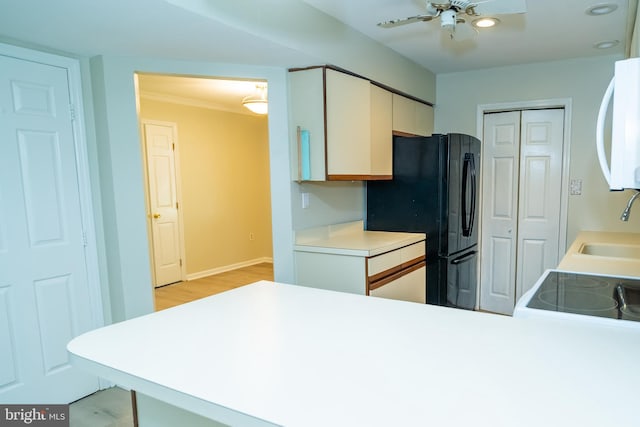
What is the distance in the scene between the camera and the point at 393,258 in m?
2.87

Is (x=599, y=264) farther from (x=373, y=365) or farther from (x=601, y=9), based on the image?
(x=373, y=365)

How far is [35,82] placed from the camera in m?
2.27

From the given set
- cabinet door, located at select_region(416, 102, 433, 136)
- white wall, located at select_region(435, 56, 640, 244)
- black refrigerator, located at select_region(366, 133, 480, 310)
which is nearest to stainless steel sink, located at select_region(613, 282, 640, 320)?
black refrigerator, located at select_region(366, 133, 480, 310)

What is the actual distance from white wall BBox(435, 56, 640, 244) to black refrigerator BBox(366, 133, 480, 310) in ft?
2.70

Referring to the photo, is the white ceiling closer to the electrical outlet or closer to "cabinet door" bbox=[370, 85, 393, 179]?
"cabinet door" bbox=[370, 85, 393, 179]

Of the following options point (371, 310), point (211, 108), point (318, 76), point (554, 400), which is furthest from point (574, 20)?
point (211, 108)

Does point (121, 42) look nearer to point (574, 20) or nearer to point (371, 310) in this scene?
point (371, 310)

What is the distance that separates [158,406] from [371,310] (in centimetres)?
74

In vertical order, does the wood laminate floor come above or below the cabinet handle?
below

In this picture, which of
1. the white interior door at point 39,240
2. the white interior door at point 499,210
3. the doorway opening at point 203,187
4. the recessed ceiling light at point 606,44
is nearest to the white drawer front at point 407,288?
the white interior door at point 499,210

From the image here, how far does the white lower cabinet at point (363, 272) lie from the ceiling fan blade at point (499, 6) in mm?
1529

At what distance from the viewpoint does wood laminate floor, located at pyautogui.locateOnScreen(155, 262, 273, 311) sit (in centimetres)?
456
